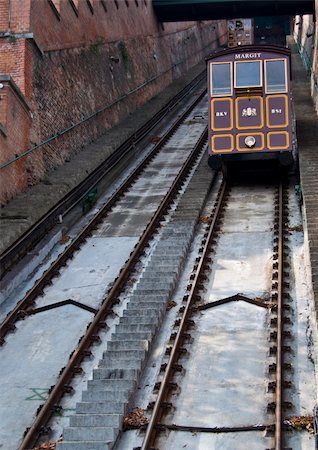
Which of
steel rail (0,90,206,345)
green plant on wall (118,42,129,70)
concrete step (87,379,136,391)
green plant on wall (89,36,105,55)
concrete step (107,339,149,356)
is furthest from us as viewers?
green plant on wall (118,42,129,70)

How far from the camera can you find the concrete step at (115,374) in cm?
988

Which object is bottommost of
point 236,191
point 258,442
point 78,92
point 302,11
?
point 258,442

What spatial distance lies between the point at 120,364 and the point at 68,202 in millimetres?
8444

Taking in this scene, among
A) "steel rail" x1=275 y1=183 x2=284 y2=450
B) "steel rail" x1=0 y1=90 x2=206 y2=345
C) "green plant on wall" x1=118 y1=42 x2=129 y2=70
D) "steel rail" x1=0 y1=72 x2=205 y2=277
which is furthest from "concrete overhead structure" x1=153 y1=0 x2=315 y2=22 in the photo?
"steel rail" x1=275 y1=183 x2=284 y2=450

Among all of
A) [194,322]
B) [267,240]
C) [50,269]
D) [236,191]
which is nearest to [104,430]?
[194,322]

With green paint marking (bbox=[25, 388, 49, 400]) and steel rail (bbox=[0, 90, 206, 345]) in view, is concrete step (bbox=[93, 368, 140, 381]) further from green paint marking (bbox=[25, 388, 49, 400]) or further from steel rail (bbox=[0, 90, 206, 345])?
steel rail (bbox=[0, 90, 206, 345])

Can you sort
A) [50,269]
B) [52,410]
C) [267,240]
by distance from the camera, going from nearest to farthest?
1. [52,410]
2. [50,269]
3. [267,240]

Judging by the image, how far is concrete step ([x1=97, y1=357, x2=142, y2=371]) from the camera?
1014cm

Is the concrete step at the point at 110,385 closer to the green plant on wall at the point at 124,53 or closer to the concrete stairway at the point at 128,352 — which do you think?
the concrete stairway at the point at 128,352

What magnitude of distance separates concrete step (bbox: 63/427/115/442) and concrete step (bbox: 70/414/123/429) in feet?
0.65

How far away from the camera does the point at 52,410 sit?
9.45 m

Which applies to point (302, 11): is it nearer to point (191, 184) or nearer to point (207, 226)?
point (191, 184)

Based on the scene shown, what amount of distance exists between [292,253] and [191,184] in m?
5.64

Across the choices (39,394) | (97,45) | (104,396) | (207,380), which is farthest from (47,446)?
(97,45)
